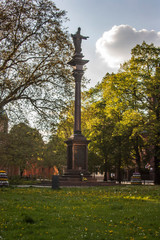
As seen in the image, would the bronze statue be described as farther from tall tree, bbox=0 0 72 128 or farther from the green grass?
the green grass

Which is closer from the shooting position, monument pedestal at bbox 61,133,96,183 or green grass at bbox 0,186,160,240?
green grass at bbox 0,186,160,240

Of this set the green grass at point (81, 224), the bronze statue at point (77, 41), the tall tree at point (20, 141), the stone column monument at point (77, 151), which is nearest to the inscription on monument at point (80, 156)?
the stone column monument at point (77, 151)

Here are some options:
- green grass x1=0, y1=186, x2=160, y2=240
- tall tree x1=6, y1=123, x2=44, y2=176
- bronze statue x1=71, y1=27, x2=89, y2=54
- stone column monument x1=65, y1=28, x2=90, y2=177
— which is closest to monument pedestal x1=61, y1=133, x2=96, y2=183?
stone column monument x1=65, y1=28, x2=90, y2=177

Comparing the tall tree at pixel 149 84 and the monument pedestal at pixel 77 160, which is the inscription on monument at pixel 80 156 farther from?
the tall tree at pixel 149 84

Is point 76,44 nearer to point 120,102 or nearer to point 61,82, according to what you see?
point 120,102

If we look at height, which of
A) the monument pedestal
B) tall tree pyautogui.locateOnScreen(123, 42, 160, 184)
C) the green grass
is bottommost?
the green grass

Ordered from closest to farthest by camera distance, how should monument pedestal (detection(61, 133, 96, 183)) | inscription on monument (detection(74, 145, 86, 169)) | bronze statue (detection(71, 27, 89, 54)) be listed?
monument pedestal (detection(61, 133, 96, 183))
inscription on monument (detection(74, 145, 86, 169))
bronze statue (detection(71, 27, 89, 54))

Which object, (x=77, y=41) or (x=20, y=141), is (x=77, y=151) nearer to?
(x=20, y=141)

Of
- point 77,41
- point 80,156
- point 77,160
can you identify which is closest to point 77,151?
point 80,156

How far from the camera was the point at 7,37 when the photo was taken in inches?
777

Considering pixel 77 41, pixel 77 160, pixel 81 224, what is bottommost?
pixel 81 224

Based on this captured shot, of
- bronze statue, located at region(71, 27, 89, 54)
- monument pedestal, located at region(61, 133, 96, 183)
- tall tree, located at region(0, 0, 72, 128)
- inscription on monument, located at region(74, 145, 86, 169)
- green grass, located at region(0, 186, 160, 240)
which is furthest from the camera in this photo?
bronze statue, located at region(71, 27, 89, 54)

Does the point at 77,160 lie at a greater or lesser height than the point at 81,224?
greater

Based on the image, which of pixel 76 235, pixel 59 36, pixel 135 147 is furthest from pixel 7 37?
pixel 135 147
